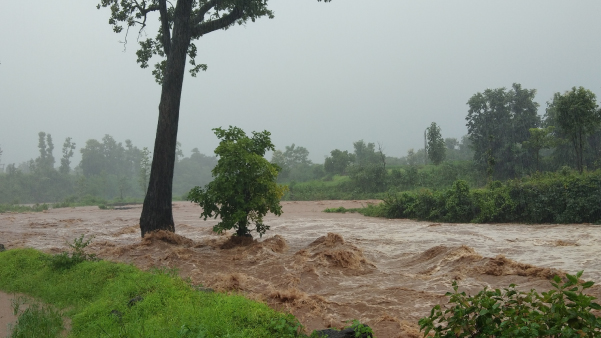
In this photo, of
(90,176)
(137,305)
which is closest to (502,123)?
(137,305)

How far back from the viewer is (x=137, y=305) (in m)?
5.61

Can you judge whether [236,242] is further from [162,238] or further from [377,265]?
[377,265]

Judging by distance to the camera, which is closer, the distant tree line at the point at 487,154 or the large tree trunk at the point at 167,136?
the large tree trunk at the point at 167,136

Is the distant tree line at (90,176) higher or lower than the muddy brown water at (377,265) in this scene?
higher

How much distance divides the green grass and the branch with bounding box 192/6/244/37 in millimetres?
7929

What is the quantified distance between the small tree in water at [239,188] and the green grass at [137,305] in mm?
3299

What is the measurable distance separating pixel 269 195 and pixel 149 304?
5.79 metres

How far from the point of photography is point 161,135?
40.8 feet

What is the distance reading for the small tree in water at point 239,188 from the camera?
10867 millimetres

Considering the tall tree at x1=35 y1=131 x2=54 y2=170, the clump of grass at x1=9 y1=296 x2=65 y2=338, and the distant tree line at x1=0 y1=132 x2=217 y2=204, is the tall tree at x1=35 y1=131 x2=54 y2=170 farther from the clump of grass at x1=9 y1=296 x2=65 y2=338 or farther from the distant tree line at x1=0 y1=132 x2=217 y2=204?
the clump of grass at x1=9 y1=296 x2=65 y2=338

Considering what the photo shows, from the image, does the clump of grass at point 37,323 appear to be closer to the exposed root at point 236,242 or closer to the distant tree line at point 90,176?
the exposed root at point 236,242

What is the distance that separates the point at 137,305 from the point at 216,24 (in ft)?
33.6

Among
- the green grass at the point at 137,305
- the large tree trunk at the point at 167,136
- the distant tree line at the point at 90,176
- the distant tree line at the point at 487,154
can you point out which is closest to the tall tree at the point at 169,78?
the large tree trunk at the point at 167,136

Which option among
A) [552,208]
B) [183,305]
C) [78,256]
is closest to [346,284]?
[183,305]
